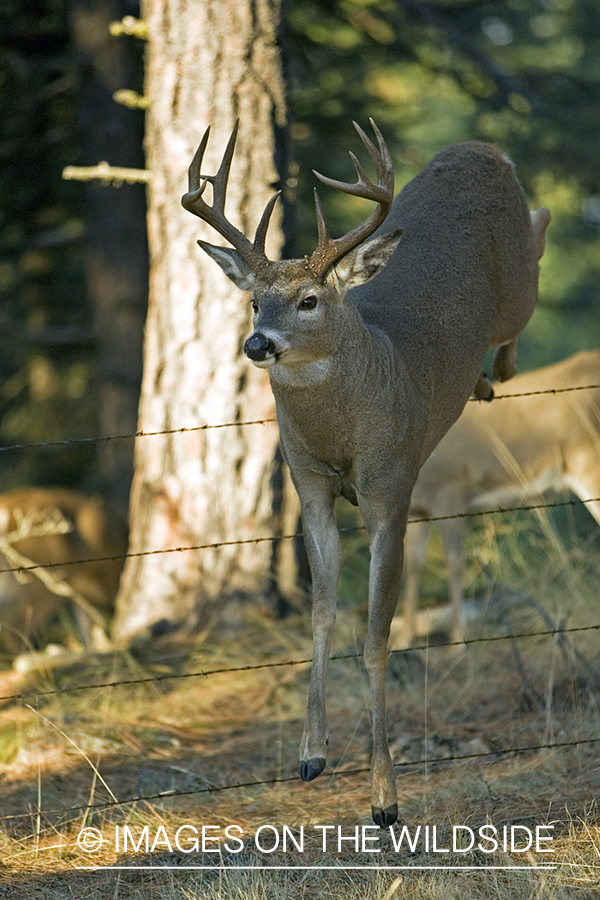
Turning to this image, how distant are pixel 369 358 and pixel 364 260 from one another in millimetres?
351

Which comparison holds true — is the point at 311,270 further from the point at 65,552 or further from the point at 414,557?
the point at 65,552

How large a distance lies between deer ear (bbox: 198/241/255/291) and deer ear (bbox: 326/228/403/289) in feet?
0.94

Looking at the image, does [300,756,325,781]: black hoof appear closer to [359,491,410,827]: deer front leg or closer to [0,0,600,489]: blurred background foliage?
[359,491,410,827]: deer front leg

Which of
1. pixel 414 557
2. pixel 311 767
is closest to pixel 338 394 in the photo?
pixel 311 767

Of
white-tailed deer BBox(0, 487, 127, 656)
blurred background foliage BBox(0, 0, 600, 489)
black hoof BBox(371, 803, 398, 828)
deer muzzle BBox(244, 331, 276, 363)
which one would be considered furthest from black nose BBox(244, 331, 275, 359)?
white-tailed deer BBox(0, 487, 127, 656)

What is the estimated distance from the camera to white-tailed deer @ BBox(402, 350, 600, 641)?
8250 mm

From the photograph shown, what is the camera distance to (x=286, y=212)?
22.0 feet

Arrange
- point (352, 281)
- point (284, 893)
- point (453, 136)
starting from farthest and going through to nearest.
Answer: point (453, 136)
point (352, 281)
point (284, 893)

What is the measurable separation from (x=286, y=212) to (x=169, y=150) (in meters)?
0.76

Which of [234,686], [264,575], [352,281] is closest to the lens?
[352,281]

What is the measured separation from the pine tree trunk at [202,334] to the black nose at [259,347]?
284 cm

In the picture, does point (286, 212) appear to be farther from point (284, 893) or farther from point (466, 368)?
point (284, 893)

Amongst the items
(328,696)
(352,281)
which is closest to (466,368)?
(352,281)

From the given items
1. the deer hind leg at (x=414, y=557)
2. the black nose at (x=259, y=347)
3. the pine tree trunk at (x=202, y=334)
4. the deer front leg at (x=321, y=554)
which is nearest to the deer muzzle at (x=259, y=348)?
the black nose at (x=259, y=347)
